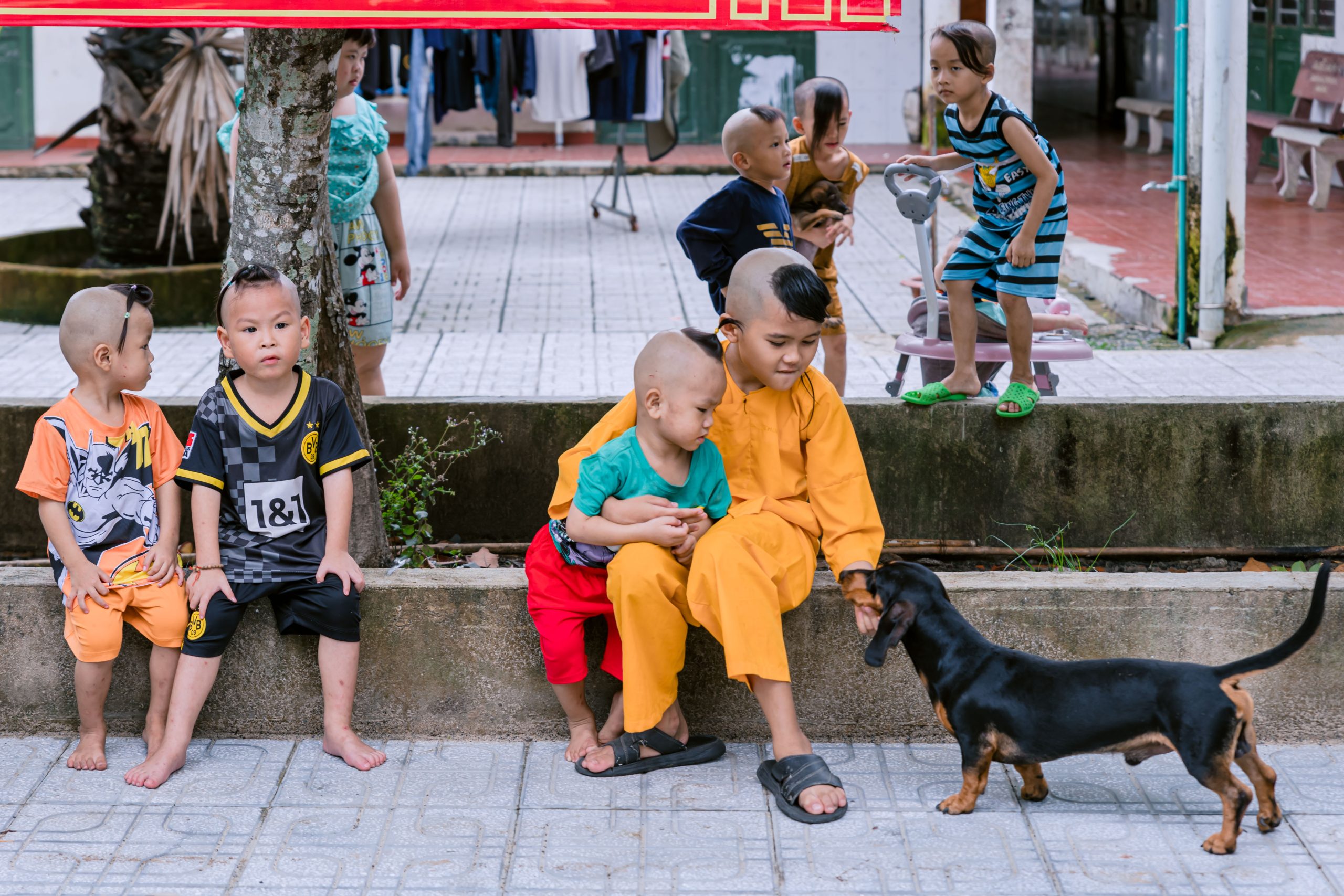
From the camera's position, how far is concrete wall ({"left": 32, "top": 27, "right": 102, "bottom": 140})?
16234 millimetres

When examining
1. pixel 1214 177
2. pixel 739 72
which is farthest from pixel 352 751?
pixel 739 72

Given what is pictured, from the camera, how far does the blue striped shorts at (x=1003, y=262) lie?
14.6 ft

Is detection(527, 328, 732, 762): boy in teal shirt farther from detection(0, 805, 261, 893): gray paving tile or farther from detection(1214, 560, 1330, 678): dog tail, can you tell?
detection(1214, 560, 1330, 678): dog tail

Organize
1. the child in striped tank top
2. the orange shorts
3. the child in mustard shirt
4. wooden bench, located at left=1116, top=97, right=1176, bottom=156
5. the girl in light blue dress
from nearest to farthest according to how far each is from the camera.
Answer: the orange shorts
the child in striped tank top
the girl in light blue dress
the child in mustard shirt
wooden bench, located at left=1116, top=97, right=1176, bottom=156

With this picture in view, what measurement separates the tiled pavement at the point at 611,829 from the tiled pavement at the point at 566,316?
212cm

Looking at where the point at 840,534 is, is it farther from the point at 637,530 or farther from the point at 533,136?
the point at 533,136

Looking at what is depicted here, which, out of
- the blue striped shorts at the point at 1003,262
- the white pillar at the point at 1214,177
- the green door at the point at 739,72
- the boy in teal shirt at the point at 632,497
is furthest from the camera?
the green door at the point at 739,72

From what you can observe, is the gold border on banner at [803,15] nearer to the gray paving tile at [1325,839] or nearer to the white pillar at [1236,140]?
the gray paving tile at [1325,839]

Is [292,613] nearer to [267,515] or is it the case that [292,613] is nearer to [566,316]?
[267,515]

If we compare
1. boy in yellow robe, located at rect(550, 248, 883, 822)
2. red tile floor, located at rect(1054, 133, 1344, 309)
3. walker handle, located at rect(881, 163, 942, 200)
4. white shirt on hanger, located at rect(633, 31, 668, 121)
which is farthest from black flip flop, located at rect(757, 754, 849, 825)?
white shirt on hanger, located at rect(633, 31, 668, 121)

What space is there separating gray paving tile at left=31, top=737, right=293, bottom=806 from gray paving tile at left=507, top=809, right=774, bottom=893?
64cm

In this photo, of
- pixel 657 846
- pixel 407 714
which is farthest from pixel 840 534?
pixel 407 714

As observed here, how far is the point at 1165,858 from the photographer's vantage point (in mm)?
2980

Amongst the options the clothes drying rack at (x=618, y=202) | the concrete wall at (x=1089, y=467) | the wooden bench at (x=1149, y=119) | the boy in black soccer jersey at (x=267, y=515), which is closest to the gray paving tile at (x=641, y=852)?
the boy in black soccer jersey at (x=267, y=515)
